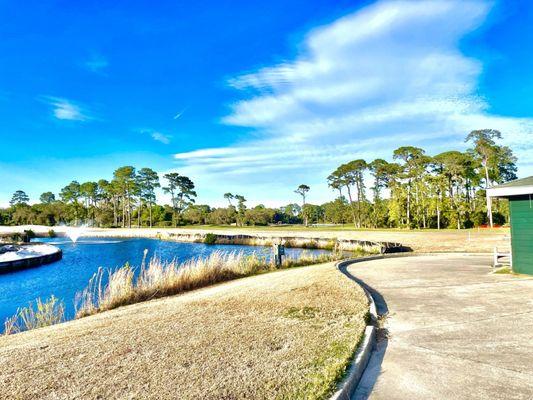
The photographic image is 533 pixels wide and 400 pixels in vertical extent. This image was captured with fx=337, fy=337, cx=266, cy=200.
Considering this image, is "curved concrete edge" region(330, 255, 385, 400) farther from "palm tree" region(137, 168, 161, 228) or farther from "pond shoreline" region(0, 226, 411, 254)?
"palm tree" region(137, 168, 161, 228)

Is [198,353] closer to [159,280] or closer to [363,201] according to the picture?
[159,280]

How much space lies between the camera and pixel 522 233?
7.63 metres

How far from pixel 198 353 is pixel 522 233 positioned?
7.72 meters

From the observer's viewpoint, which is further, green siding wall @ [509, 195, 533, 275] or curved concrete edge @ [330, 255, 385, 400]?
green siding wall @ [509, 195, 533, 275]

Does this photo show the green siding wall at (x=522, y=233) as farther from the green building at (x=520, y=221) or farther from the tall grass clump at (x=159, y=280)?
the tall grass clump at (x=159, y=280)

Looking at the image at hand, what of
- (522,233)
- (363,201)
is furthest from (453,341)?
(363,201)

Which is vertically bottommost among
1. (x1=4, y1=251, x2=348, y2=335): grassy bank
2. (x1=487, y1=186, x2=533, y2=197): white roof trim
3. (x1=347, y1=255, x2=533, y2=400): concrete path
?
(x1=4, y1=251, x2=348, y2=335): grassy bank

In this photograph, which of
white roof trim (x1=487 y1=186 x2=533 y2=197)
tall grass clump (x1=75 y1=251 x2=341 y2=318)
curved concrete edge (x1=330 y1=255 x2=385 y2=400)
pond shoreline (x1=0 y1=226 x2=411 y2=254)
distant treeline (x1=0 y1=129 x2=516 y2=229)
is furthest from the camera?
distant treeline (x1=0 y1=129 x2=516 y2=229)

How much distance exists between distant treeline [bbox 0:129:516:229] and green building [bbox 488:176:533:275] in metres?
26.4

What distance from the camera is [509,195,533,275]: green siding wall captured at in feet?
24.5

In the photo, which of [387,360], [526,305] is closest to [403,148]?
[526,305]

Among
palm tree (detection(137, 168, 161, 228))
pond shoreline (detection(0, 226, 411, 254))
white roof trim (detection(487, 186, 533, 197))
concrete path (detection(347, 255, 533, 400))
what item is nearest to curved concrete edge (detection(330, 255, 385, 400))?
concrete path (detection(347, 255, 533, 400))

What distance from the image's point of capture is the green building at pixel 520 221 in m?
7.40

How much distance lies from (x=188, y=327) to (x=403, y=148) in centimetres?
4200
